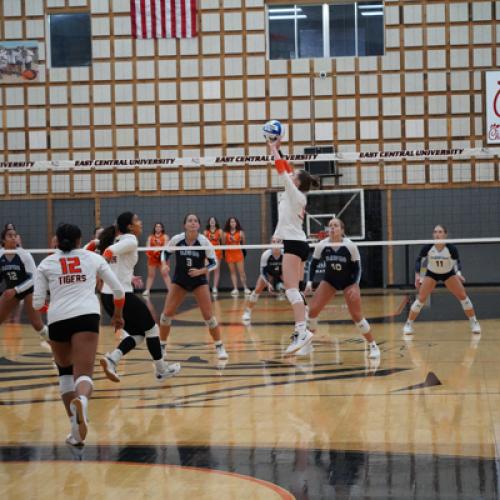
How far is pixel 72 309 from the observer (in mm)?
6535

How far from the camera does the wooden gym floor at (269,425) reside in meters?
5.42

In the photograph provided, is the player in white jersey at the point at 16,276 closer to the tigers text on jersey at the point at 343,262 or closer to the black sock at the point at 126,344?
the black sock at the point at 126,344

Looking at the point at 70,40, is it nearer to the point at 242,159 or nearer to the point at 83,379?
the point at 242,159

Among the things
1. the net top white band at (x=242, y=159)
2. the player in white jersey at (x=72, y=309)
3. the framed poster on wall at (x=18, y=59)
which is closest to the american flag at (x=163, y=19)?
the framed poster on wall at (x=18, y=59)

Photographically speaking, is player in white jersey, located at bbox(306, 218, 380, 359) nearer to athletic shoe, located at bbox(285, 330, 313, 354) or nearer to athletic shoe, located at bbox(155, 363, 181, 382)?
athletic shoe, located at bbox(285, 330, 313, 354)

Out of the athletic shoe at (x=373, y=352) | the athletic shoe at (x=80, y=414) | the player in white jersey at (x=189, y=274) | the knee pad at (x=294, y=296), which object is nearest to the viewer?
the athletic shoe at (x=80, y=414)

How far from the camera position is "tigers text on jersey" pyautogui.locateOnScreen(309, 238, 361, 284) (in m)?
10.7

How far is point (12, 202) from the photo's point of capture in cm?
2228

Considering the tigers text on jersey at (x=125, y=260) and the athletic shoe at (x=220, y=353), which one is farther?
the athletic shoe at (x=220, y=353)

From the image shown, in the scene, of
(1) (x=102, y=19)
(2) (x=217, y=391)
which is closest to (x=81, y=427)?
(2) (x=217, y=391)

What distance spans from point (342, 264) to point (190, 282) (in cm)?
185

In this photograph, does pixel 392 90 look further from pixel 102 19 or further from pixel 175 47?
pixel 102 19

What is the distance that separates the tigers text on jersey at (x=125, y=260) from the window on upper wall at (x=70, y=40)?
14608 millimetres

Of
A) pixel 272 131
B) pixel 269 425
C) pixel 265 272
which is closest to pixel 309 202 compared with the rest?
pixel 265 272
